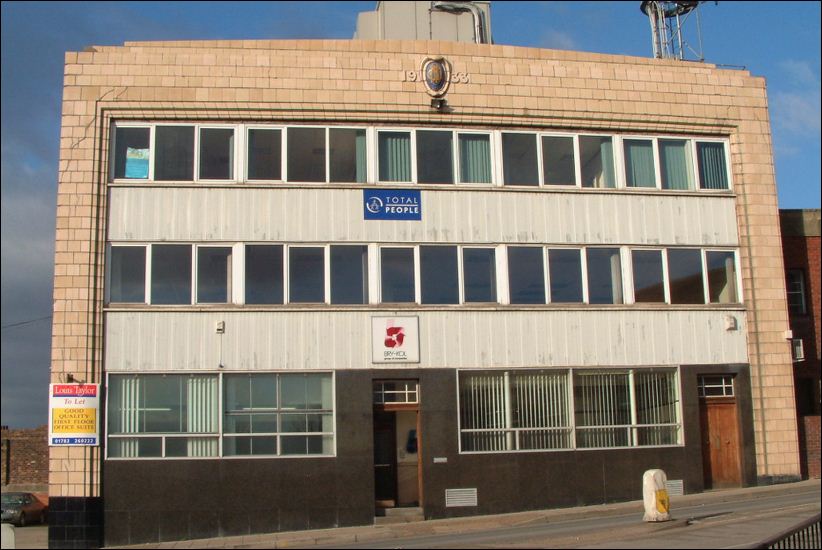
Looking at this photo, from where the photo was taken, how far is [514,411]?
21.8 metres

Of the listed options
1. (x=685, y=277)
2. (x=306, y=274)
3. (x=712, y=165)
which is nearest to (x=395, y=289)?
(x=306, y=274)

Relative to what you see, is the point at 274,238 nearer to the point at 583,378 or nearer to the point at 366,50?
the point at 366,50

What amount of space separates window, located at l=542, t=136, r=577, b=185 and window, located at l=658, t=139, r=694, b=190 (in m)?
2.33

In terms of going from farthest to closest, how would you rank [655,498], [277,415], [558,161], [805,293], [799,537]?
[805,293] < [558,161] < [277,415] < [655,498] < [799,537]

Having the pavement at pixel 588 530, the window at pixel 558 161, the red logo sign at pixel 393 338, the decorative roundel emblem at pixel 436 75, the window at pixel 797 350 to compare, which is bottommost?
the pavement at pixel 588 530

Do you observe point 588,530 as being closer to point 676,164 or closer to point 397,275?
point 397,275

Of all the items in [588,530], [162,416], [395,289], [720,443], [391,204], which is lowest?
[588,530]

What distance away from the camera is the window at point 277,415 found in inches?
816

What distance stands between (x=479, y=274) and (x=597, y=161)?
4.22 metres

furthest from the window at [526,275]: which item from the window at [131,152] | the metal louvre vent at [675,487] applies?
the window at [131,152]

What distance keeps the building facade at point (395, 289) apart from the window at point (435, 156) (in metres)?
0.07

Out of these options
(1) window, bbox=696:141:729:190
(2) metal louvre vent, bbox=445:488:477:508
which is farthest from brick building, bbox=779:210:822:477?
(2) metal louvre vent, bbox=445:488:477:508

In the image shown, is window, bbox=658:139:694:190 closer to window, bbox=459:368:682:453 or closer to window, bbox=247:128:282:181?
window, bbox=459:368:682:453

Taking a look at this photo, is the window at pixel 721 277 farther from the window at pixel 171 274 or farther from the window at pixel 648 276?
the window at pixel 171 274
